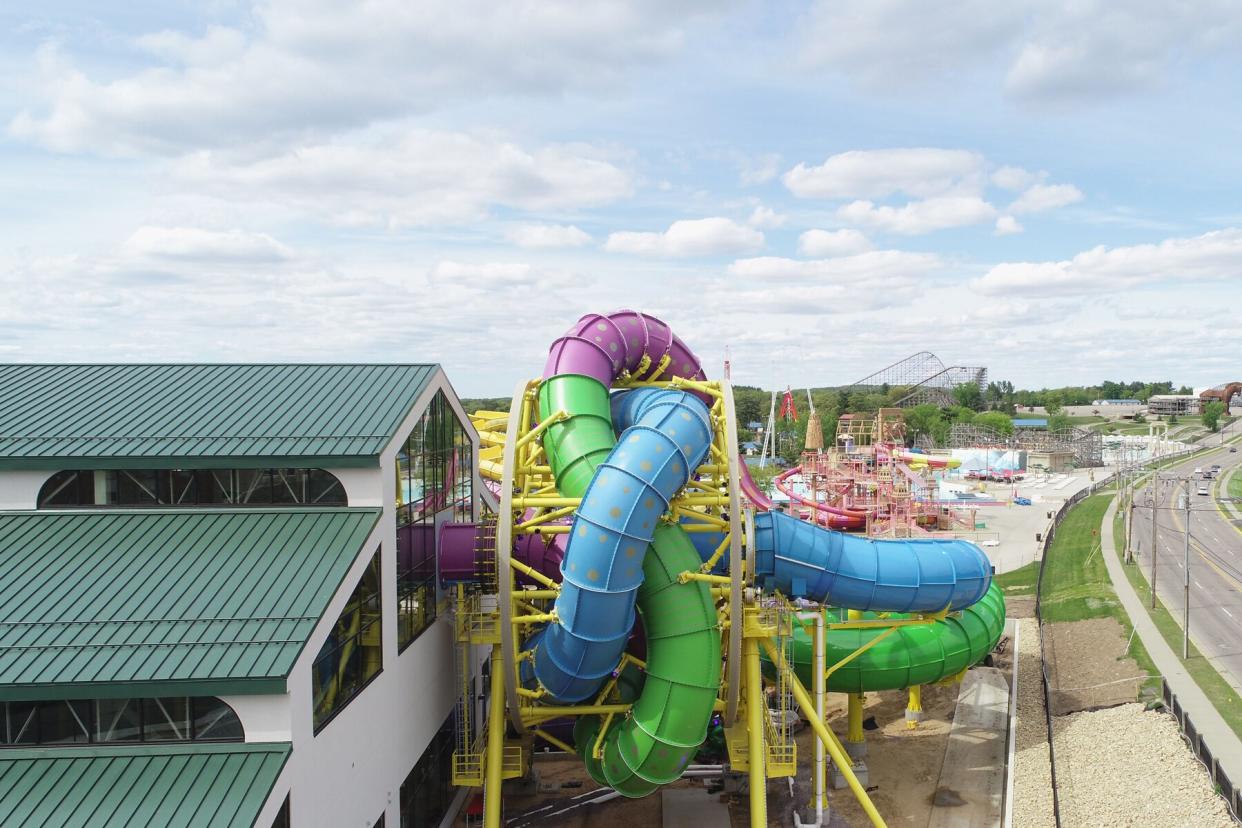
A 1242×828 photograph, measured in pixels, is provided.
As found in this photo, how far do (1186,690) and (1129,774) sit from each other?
924 cm

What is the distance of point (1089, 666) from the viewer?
1656 inches

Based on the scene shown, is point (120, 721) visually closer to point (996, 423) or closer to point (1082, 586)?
point (1082, 586)

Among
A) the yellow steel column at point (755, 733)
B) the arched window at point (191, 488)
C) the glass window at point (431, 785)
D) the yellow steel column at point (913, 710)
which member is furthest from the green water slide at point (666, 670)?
the yellow steel column at point (913, 710)

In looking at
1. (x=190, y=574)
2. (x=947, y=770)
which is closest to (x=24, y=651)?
(x=190, y=574)

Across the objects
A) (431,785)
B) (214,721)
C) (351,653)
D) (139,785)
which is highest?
(351,653)

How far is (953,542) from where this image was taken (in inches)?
1209

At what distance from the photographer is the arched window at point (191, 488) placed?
21.8 meters

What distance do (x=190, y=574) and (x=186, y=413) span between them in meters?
6.03

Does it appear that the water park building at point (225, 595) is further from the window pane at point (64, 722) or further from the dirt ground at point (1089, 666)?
the dirt ground at point (1089, 666)

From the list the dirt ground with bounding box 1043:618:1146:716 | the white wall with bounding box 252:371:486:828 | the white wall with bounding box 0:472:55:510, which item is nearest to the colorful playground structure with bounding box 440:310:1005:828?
the white wall with bounding box 252:371:486:828

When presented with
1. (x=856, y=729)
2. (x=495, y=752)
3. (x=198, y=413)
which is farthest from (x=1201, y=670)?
(x=198, y=413)

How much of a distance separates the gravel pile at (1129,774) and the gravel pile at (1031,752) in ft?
1.29

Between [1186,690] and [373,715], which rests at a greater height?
[373,715]

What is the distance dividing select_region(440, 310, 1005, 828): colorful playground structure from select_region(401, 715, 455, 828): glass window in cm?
86
